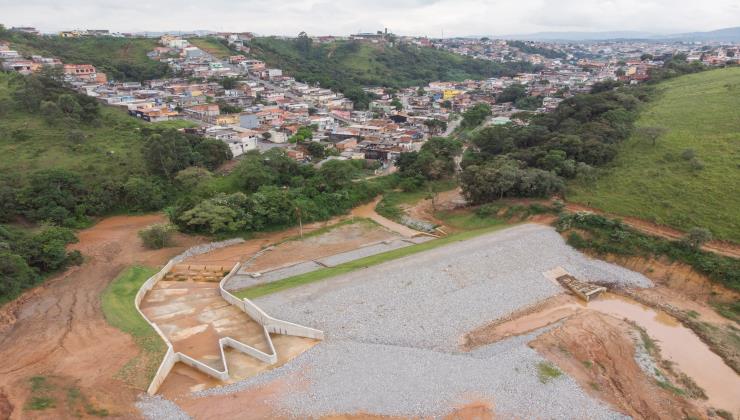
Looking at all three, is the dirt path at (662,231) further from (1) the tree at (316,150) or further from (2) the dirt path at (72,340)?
(2) the dirt path at (72,340)

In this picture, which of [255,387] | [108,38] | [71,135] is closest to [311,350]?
[255,387]

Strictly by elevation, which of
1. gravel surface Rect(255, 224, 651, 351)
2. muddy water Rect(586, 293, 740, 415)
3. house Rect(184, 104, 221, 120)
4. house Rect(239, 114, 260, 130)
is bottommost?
muddy water Rect(586, 293, 740, 415)

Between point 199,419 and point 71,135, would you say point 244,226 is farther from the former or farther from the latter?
point 71,135

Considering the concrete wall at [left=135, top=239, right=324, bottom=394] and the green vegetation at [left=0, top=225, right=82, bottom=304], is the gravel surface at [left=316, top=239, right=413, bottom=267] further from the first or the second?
the green vegetation at [left=0, top=225, right=82, bottom=304]

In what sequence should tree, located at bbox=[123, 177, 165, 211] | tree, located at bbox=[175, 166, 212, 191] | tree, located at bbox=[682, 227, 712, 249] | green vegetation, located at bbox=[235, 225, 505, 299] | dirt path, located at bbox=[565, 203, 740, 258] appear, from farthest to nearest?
tree, located at bbox=[175, 166, 212, 191] → tree, located at bbox=[123, 177, 165, 211] → dirt path, located at bbox=[565, 203, 740, 258] → tree, located at bbox=[682, 227, 712, 249] → green vegetation, located at bbox=[235, 225, 505, 299]

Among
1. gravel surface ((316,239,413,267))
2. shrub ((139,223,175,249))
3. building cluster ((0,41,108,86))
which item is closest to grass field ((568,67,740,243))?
gravel surface ((316,239,413,267))

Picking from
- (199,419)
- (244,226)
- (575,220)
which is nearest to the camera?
(199,419)

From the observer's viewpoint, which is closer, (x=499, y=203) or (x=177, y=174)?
(x=499, y=203)

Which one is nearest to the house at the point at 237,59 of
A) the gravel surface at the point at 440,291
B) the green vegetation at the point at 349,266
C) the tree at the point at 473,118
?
the tree at the point at 473,118
